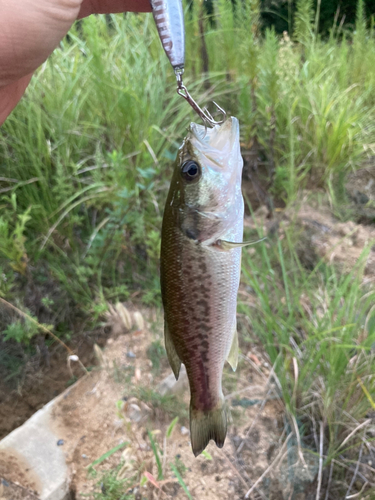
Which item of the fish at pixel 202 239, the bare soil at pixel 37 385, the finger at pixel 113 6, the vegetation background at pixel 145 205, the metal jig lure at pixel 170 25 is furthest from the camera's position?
the bare soil at pixel 37 385

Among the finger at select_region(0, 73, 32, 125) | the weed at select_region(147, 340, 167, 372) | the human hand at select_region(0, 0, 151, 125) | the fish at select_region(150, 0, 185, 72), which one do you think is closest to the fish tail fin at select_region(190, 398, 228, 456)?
the weed at select_region(147, 340, 167, 372)

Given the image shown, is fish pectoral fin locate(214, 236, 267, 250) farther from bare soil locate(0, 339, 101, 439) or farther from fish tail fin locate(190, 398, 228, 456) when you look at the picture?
bare soil locate(0, 339, 101, 439)

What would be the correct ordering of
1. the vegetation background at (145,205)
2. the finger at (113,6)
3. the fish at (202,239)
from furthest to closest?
the vegetation background at (145,205) < the finger at (113,6) < the fish at (202,239)

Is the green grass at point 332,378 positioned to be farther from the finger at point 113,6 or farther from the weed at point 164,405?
the finger at point 113,6

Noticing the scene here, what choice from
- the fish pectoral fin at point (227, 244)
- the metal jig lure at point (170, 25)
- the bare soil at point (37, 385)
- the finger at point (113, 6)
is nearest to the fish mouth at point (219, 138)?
the metal jig lure at point (170, 25)

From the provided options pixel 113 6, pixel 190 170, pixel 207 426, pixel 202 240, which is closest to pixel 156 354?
pixel 207 426

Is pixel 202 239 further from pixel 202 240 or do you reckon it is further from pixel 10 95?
pixel 10 95

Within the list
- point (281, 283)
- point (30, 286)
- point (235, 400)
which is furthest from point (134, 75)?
point (235, 400)

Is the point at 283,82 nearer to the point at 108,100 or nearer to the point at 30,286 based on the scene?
the point at 108,100
